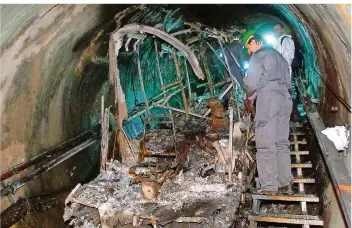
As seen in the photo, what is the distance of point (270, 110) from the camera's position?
5066 millimetres

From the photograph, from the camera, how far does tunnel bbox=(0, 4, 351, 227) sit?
477 cm

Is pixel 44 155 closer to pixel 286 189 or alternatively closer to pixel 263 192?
pixel 263 192

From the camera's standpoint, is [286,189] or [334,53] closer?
[286,189]

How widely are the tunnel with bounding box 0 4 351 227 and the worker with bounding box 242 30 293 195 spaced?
31.3 inches

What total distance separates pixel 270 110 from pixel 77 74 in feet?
14.2

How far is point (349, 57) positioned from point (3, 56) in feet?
15.7

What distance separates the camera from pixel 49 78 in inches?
245

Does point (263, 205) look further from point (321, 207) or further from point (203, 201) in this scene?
point (203, 201)

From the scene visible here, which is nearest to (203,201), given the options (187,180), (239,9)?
(187,180)

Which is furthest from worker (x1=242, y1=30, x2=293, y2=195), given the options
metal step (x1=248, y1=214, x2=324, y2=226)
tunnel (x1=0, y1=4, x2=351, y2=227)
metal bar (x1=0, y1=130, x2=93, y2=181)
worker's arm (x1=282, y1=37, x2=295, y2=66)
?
metal bar (x1=0, y1=130, x2=93, y2=181)

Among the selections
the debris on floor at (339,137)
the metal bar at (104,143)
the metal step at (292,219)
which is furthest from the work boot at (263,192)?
the metal bar at (104,143)

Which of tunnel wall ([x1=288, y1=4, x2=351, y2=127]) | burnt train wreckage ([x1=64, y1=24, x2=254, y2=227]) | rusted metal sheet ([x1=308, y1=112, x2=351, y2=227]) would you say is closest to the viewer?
rusted metal sheet ([x1=308, y1=112, x2=351, y2=227])

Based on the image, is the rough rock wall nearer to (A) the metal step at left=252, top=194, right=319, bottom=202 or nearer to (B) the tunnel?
(B) the tunnel

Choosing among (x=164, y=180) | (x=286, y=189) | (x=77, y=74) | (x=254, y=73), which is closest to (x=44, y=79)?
(x=77, y=74)
